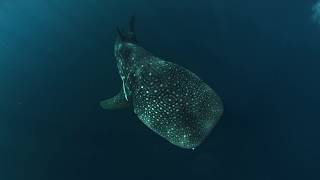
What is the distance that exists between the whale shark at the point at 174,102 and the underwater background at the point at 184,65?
1139 millimetres

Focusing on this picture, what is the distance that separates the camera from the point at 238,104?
5938mm

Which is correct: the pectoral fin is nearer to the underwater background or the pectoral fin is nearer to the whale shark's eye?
the whale shark's eye

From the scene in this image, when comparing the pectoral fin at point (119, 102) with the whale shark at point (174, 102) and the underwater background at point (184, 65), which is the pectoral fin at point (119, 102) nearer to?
the whale shark at point (174, 102)

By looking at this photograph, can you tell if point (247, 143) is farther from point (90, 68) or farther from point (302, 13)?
point (90, 68)

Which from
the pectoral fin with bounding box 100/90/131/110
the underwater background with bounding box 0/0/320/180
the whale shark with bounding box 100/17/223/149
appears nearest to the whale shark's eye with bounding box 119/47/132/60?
the whale shark with bounding box 100/17/223/149

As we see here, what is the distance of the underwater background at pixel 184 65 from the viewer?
580cm

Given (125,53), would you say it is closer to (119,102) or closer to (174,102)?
(119,102)

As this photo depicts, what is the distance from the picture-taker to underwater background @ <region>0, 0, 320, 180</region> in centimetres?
580

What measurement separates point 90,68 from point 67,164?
1517 millimetres

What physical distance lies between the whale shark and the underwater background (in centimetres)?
114

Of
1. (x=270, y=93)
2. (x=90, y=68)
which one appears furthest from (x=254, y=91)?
(x=90, y=68)

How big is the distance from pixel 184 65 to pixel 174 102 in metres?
1.79

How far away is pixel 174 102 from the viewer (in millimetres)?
4605

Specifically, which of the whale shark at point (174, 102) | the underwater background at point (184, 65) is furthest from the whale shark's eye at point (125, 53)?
the underwater background at point (184, 65)
